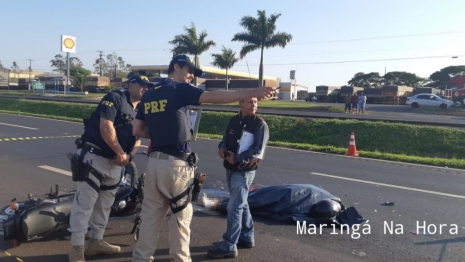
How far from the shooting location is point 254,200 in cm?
650

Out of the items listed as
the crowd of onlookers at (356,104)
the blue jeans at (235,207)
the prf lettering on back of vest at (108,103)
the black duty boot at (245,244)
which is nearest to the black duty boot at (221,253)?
the blue jeans at (235,207)

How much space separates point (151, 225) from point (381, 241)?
298 cm

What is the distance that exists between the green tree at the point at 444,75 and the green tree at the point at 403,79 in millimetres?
2413

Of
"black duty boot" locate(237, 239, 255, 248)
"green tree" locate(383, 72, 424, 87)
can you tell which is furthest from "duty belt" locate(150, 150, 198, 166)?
"green tree" locate(383, 72, 424, 87)

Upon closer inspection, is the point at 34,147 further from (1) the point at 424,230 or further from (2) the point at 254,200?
(1) the point at 424,230

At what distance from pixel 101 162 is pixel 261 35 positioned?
1675 inches

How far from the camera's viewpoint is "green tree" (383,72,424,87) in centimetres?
8456

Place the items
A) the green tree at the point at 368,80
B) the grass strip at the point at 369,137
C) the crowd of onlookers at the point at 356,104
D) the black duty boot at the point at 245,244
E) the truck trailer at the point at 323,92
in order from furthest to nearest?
the green tree at the point at 368,80 → the truck trailer at the point at 323,92 → the crowd of onlookers at the point at 356,104 → the grass strip at the point at 369,137 → the black duty boot at the point at 245,244

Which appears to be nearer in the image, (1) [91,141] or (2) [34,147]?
(1) [91,141]

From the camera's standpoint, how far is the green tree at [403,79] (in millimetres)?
84562

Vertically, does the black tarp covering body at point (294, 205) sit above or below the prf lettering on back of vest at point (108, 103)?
below

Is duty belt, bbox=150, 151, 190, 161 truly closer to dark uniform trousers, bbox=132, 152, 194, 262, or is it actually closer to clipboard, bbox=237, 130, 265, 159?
dark uniform trousers, bbox=132, 152, 194, 262

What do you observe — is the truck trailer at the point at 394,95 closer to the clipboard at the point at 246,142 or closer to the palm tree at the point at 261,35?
the palm tree at the point at 261,35

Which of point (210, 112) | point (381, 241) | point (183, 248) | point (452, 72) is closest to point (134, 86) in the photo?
point (183, 248)
